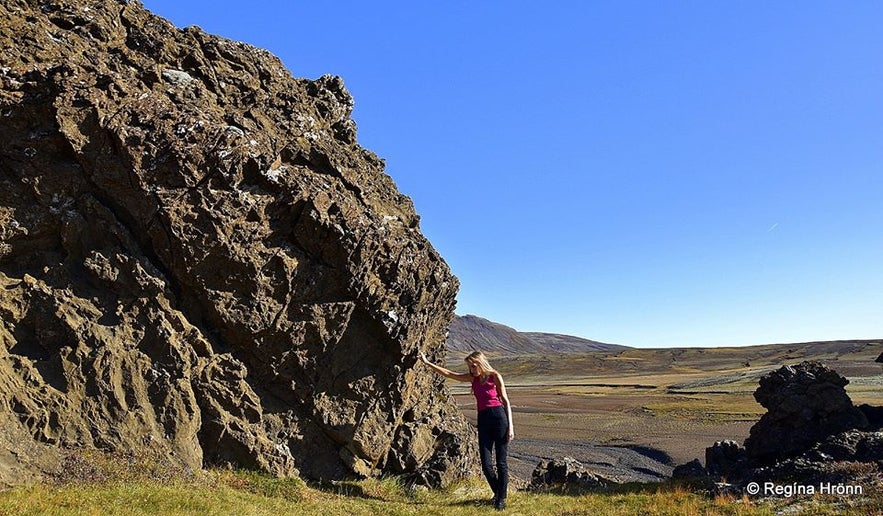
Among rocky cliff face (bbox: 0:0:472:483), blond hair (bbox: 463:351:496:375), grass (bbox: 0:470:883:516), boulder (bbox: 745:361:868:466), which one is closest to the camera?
grass (bbox: 0:470:883:516)

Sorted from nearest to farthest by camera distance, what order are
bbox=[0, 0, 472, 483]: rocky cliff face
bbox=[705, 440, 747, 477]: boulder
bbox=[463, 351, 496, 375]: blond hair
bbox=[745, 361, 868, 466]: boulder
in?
bbox=[0, 0, 472, 483]: rocky cliff face, bbox=[463, 351, 496, 375]: blond hair, bbox=[745, 361, 868, 466]: boulder, bbox=[705, 440, 747, 477]: boulder

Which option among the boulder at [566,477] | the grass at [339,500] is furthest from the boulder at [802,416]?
the grass at [339,500]

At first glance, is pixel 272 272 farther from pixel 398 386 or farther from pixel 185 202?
pixel 398 386

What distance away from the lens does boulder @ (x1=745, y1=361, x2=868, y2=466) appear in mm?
18375

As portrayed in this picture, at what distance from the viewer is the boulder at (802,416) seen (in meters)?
18.4

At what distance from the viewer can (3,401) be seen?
10.8 m

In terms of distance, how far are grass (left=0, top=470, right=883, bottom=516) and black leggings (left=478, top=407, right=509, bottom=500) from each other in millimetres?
653

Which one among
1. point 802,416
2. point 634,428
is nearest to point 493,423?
point 802,416

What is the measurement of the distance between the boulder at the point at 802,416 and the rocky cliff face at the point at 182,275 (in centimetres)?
1112

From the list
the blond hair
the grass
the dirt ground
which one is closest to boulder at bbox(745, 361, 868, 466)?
the grass

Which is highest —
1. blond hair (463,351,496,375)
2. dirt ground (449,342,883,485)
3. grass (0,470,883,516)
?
blond hair (463,351,496,375)

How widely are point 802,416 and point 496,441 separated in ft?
41.4

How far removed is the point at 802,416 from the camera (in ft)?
61.7

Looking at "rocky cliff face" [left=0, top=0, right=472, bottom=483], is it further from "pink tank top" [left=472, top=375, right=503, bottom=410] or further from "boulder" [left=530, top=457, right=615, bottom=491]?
"boulder" [left=530, top=457, right=615, bottom=491]
